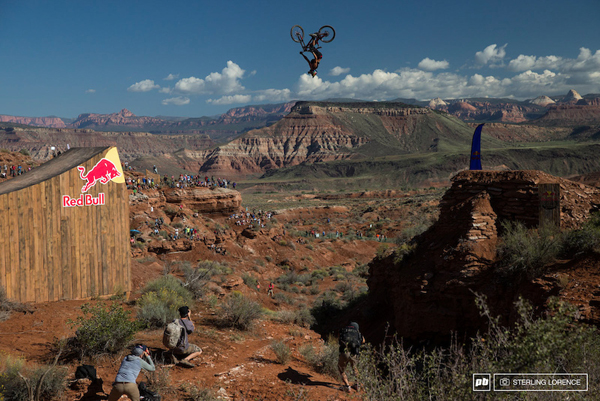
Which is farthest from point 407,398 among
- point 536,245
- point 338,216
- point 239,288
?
point 338,216

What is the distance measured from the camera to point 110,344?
677cm

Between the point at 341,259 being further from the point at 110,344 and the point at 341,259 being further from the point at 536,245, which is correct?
the point at 110,344

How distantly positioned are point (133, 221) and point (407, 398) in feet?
66.6

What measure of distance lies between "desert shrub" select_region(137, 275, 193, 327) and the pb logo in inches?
230

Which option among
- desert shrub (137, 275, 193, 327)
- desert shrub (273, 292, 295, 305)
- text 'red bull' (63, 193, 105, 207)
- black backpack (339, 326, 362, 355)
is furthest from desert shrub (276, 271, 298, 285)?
black backpack (339, 326, 362, 355)

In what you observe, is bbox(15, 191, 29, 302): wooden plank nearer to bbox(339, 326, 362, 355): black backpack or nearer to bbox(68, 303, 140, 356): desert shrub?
bbox(68, 303, 140, 356): desert shrub

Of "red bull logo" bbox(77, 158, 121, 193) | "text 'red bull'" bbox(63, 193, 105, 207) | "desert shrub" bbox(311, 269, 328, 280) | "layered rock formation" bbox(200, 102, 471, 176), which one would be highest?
"layered rock formation" bbox(200, 102, 471, 176)

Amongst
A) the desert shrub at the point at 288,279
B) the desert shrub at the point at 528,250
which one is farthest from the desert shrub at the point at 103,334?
the desert shrub at the point at 288,279

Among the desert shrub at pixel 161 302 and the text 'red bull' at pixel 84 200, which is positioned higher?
the text 'red bull' at pixel 84 200

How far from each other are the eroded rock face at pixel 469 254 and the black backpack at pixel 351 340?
3504 millimetres

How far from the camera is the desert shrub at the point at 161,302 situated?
28.3 ft

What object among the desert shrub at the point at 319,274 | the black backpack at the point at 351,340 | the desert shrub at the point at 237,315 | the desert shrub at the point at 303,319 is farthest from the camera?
the desert shrub at the point at 319,274

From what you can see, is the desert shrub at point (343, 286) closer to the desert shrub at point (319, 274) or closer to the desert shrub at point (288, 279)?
the desert shrub at point (319, 274)

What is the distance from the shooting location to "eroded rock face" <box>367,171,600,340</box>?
30.1 feet
